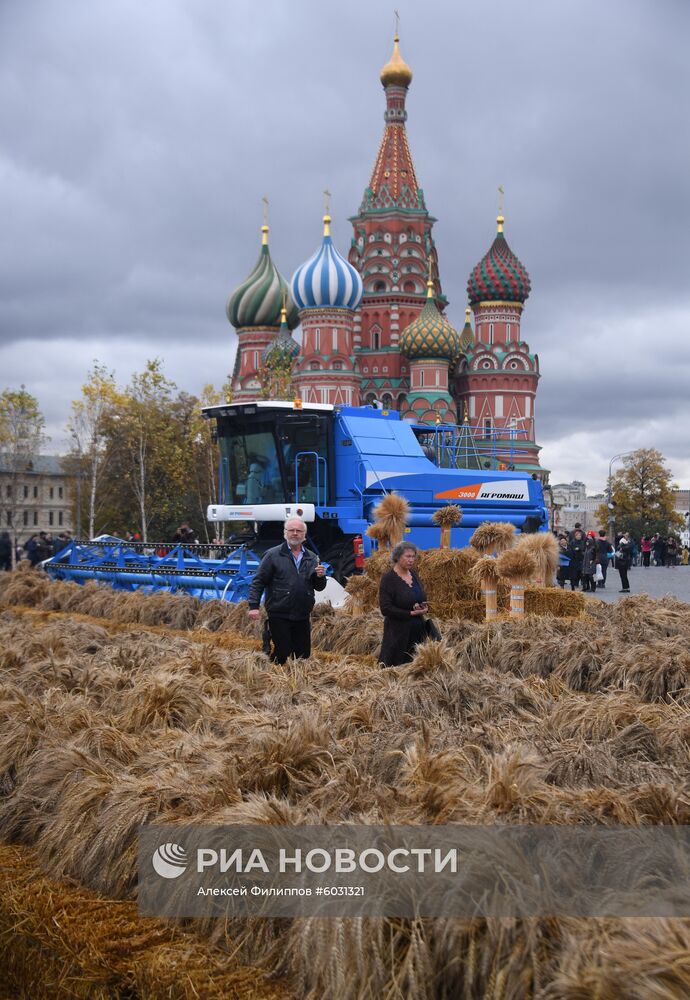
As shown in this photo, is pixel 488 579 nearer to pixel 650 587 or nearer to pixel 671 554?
pixel 650 587

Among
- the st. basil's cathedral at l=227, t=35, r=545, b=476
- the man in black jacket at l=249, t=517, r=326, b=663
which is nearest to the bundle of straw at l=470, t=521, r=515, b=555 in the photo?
the man in black jacket at l=249, t=517, r=326, b=663

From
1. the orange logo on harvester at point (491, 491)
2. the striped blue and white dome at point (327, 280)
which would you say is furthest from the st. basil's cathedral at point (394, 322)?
the orange logo on harvester at point (491, 491)

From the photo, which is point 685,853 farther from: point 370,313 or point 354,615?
point 370,313

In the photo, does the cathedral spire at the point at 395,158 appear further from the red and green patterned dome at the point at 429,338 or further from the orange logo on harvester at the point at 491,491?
the orange logo on harvester at the point at 491,491

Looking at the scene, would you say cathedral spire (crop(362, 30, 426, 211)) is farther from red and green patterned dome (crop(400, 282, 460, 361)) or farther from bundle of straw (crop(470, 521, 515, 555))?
bundle of straw (crop(470, 521, 515, 555))

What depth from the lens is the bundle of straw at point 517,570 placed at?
38.7ft

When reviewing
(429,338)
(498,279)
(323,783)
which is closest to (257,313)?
(429,338)

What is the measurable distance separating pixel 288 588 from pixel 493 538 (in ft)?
16.6

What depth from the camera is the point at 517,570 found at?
1184 centimetres

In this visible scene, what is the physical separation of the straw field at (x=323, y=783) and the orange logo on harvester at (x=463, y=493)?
36.6ft

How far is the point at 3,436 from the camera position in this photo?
61844 millimetres

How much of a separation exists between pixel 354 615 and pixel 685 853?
9.48 metres
